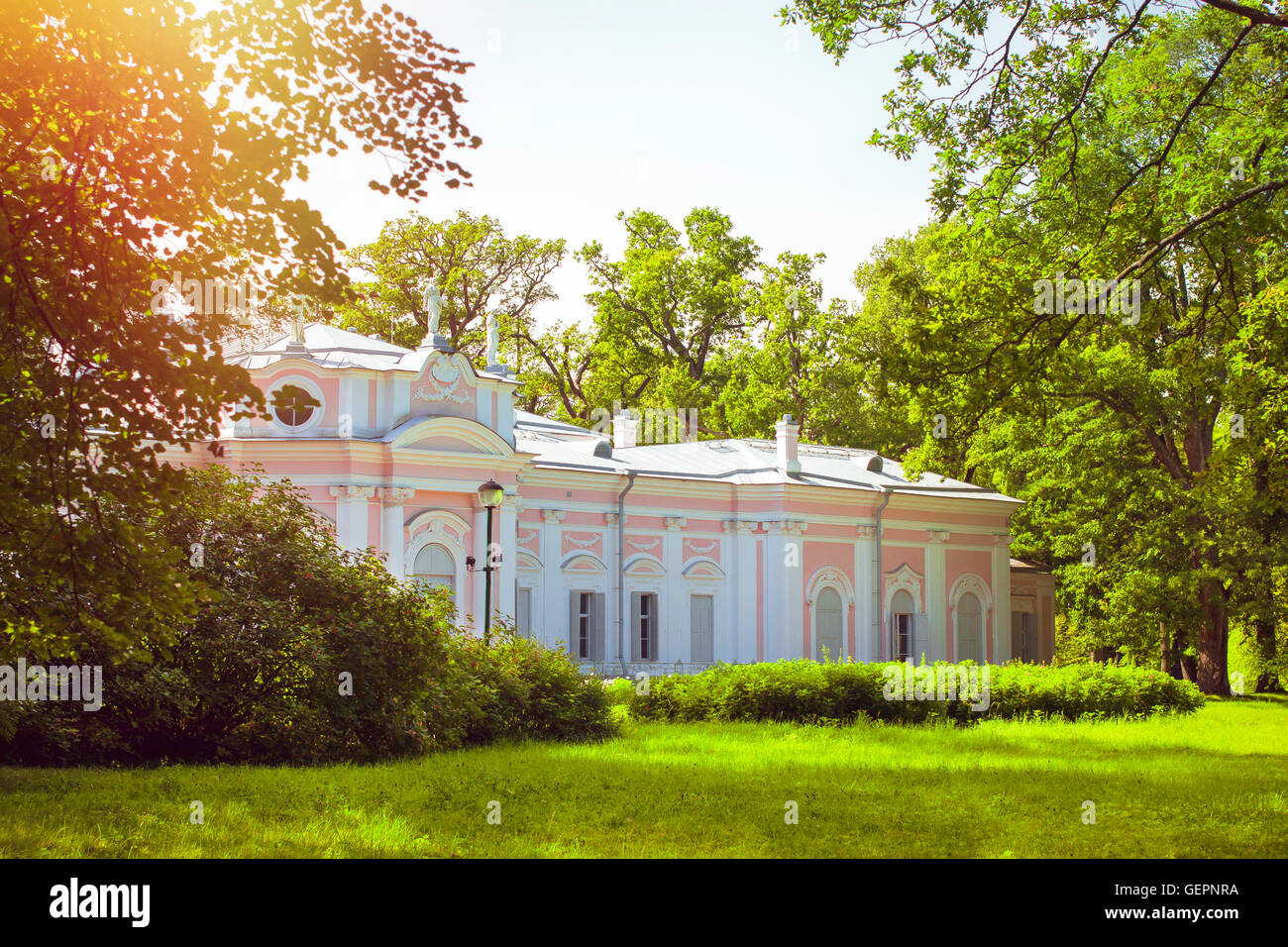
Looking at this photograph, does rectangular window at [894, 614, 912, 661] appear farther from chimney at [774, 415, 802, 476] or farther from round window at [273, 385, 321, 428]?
round window at [273, 385, 321, 428]

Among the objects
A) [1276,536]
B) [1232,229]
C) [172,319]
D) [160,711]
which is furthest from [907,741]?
[1276,536]

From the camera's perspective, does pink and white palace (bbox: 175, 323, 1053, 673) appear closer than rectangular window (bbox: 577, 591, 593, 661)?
Yes

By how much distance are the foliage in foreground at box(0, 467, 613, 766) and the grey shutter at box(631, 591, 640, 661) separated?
15.4 m

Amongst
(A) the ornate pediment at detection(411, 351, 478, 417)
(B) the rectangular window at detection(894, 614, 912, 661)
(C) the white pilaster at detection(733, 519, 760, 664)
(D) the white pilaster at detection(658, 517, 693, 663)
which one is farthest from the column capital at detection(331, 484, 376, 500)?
(B) the rectangular window at detection(894, 614, 912, 661)

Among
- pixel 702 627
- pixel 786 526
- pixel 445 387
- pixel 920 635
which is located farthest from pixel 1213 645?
pixel 445 387

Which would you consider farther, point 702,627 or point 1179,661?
point 1179,661

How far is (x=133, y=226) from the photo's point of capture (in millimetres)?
8281

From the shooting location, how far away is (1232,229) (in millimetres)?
15289

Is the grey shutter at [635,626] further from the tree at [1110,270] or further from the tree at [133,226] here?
the tree at [133,226]

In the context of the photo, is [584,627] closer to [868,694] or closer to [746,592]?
[746,592]

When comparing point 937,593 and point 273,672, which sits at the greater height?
point 937,593

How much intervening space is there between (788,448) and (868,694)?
14.3m

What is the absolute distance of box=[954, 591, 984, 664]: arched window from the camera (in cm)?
3550
